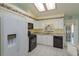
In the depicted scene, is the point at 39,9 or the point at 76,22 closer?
the point at 39,9

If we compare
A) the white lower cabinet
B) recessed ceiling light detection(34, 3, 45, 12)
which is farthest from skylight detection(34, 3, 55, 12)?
the white lower cabinet

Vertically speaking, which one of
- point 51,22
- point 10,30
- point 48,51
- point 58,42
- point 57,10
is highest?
point 57,10

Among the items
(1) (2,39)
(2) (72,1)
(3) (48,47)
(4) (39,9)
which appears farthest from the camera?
(3) (48,47)

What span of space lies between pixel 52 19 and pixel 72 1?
0.56m

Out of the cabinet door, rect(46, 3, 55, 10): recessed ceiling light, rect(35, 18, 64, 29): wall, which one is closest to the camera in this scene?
rect(46, 3, 55, 10): recessed ceiling light

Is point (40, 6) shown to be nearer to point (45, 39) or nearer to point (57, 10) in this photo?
point (57, 10)

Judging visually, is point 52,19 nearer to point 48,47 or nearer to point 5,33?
point 48,47

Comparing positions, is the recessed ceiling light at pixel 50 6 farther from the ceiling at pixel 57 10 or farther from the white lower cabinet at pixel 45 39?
the white lower cabinet at pixel 45 39

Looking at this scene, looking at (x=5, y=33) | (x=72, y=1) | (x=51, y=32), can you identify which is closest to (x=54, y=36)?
(x=51, y=32)

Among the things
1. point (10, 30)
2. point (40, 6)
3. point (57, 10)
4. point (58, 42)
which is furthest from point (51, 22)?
point (10, 30)

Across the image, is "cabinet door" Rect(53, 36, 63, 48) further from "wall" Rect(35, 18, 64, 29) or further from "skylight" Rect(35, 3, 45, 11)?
"skylight" Rect(35, 3, 45, 11)

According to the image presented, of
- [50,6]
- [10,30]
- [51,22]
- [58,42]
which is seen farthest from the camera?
[58,42]

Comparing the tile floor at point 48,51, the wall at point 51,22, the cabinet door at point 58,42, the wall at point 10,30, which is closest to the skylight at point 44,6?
the wall at point 51,22

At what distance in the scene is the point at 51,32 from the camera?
2.27 meters
